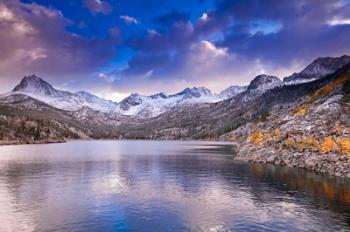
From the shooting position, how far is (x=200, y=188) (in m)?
87.1

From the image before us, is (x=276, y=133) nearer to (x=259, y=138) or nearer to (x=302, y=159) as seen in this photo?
(x=259, y=138)

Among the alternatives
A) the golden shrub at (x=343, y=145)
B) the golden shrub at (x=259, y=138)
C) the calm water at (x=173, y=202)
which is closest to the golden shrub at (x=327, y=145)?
the golden shrub at (x=343, y=145)

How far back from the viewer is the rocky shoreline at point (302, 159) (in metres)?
106

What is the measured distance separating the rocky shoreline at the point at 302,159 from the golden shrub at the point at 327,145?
157 centimetres

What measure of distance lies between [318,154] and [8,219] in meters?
93.5

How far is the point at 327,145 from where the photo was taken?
114m

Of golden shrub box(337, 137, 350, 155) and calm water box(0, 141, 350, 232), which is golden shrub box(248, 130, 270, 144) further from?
golden shrub box(337, 137, 350, 155)

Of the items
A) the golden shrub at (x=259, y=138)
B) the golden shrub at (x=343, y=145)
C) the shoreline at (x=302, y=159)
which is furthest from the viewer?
the golden shrub at (x=259, y=138)

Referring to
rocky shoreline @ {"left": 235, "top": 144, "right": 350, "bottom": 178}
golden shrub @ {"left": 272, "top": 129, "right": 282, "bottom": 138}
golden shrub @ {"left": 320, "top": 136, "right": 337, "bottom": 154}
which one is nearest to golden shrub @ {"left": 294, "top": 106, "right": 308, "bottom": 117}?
golden shrub @ {"left": 272, "top": 129, "right": 282, "bottom": 138}

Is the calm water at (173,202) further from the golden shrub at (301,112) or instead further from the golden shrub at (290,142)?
the golden shrub at (301,112)

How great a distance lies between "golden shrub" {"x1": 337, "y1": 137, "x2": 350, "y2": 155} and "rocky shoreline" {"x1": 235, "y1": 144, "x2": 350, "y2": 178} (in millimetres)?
1403

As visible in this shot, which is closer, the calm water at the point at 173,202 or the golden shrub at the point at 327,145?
the calm water at the point at 173,202

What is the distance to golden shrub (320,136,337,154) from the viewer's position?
111625 millimetres

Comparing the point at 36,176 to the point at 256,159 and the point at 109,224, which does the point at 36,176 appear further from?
the point at 256,159
